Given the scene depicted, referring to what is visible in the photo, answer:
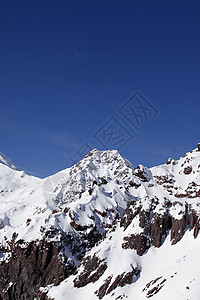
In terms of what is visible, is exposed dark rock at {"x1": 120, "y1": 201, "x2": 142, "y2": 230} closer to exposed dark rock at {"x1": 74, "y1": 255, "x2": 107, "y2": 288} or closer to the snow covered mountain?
the snow covered mountain

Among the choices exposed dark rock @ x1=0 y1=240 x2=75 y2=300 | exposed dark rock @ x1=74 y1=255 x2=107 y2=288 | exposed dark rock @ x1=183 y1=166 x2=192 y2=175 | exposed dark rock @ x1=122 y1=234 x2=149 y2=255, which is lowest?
exposed dark rock @ x1=0 y1=240 x2=75 y2=300

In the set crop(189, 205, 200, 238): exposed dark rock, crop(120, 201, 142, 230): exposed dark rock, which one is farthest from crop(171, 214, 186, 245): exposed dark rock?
crop(120, 201, 142, 230): exposed dark rock

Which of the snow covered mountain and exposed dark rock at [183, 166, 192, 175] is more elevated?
exposed dark rock at [183, 166, 192, 175]

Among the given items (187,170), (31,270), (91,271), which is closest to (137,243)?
(91,271)

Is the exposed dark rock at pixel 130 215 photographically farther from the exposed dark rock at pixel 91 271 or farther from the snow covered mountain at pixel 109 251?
the exposed dark rock at pixel 91 271

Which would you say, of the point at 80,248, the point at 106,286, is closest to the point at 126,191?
the point at 80,248

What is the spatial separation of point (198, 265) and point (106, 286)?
2793cm

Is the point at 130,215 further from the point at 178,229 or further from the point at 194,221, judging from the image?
the point at 194,221

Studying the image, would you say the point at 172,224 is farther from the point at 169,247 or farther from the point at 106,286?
the point at 106,286

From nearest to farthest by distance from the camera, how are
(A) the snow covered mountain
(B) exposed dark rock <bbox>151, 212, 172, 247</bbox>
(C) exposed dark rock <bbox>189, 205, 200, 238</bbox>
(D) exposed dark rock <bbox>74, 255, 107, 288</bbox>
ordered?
1. (A) the snow covered mountain
2. (C) exposed dark rock <bbox>189, 205, 200, 238</bbox>
3. (D) exposed dark rock <bbox>74, 255, 107, 288</bbox>
4. (B) exposed dark rock <bbox>151, 212, 172, 247</bbox>

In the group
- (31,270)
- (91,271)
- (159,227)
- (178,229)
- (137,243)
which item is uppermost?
(178,229)

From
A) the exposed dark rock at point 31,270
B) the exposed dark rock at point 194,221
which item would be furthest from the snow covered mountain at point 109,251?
the exposed dark rock at point 194,221

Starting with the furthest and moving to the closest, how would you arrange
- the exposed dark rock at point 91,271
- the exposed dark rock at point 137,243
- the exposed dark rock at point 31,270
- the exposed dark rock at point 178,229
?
1. the exposed dark rock at point 31,270
2. the exposed dark rock at point 137,243
3. the exposed dark rock at point 91,271
4. the exposed dark rock at point 178,229

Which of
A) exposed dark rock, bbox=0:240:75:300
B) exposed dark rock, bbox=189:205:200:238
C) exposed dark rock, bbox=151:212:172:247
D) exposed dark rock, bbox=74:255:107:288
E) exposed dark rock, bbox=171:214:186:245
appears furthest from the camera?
exposed dark rock, bbox=0:240:75:300
